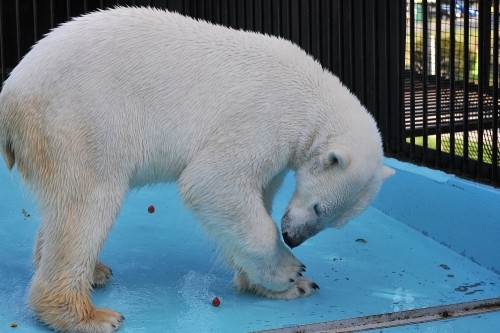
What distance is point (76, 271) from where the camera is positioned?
324 cm

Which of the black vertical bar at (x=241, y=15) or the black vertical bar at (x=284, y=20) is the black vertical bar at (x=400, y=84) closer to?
the black vertical bar at (x=284, y=20)

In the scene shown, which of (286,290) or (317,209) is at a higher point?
(317,209)

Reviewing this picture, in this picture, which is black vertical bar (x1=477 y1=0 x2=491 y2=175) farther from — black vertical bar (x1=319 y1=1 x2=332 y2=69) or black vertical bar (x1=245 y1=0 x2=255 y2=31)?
black vertical bar (x1=245 y1=0 x2=255 y2=31)

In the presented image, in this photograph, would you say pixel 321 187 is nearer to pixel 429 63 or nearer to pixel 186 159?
pixel 186 159

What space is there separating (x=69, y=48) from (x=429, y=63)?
7.82 ft

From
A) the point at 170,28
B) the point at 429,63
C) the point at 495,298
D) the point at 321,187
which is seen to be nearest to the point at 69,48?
the point at 170,28

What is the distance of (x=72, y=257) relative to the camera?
323 cm

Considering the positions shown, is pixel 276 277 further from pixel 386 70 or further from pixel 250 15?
pixel 250 15

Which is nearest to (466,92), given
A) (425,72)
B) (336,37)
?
(425,72)

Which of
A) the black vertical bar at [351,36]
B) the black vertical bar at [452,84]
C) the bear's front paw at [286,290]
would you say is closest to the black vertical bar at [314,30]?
the black vertical bar at [351,36]

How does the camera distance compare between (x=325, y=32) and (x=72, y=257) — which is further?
(x=325, y=32)

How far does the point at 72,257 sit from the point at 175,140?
0.60 metres

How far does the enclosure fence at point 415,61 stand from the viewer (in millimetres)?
4492

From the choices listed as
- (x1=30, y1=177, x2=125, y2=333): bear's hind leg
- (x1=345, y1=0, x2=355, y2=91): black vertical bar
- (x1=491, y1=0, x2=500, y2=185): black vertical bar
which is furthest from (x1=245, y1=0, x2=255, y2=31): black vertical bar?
(x1=30, y1=177, x2=125, y2=333): bear's hind leg
